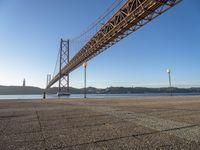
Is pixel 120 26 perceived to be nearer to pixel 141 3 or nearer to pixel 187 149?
pixel 141 3

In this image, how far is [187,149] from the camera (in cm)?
223

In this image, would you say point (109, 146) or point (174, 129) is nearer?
point (109, 146)

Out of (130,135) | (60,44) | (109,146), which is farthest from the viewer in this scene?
(60,44)

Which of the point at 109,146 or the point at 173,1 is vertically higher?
the point at 173,1

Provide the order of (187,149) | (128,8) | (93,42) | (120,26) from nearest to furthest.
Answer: (187,149) → (128,8) → (120,26) → (93,42)

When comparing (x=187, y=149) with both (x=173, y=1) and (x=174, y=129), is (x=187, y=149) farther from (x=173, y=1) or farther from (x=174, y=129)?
(x=173, y=1)

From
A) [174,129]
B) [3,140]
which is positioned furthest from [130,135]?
[3,140]

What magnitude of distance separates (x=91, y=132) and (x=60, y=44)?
1968 inches

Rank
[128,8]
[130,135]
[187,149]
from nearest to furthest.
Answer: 1. [187,149]
2. [130,135]
3. [128,8]

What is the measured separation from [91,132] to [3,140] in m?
1.63

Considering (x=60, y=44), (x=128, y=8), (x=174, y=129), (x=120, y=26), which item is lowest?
(x=174, y=129)

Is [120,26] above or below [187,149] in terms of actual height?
above

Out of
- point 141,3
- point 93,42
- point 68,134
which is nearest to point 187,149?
point 68,134

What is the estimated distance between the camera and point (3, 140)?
2.76 metres
